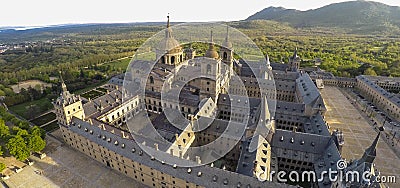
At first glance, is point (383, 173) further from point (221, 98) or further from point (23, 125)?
point (23, 125)

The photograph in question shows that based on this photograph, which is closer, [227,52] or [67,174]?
[67,174]

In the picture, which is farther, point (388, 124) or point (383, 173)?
point (388, 124)

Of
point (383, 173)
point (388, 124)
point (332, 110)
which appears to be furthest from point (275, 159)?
point (388, 124)

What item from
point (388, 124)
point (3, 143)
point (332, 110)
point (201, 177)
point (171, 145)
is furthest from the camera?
point (332, 110)

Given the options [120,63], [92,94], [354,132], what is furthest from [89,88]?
[354,132]

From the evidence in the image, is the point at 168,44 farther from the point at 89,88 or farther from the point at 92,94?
the point at 89,88
